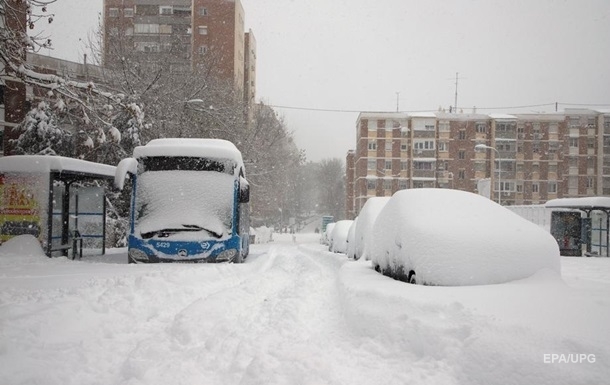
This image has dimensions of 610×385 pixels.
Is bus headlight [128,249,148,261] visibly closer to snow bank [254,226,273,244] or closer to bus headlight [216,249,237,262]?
bus headlight [216,249,237,262]

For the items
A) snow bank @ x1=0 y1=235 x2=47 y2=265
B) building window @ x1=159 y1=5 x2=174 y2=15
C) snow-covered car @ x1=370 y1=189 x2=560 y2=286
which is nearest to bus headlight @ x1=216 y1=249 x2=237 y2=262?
snow-covered car @ x1=370 y1=189 x2=560 y2=286

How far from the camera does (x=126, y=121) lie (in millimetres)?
23969

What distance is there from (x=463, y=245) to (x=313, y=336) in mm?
2362

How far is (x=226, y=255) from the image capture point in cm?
995

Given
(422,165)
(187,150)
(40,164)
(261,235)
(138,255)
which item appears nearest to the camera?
(138,255)

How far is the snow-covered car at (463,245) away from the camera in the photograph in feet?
18.9

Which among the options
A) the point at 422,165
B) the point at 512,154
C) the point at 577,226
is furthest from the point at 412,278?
the point at 512,154

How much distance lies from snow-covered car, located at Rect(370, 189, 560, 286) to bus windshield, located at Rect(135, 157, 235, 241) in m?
4.15

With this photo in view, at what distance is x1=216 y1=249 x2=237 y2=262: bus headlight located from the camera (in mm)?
9883

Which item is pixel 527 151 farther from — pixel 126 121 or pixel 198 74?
pixel 126 121

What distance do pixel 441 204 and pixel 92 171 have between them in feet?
30.6

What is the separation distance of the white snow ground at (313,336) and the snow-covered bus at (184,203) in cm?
295

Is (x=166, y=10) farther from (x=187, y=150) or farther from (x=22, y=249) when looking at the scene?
(x=187, y=150)

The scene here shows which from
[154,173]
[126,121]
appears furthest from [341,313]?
[126,121]
